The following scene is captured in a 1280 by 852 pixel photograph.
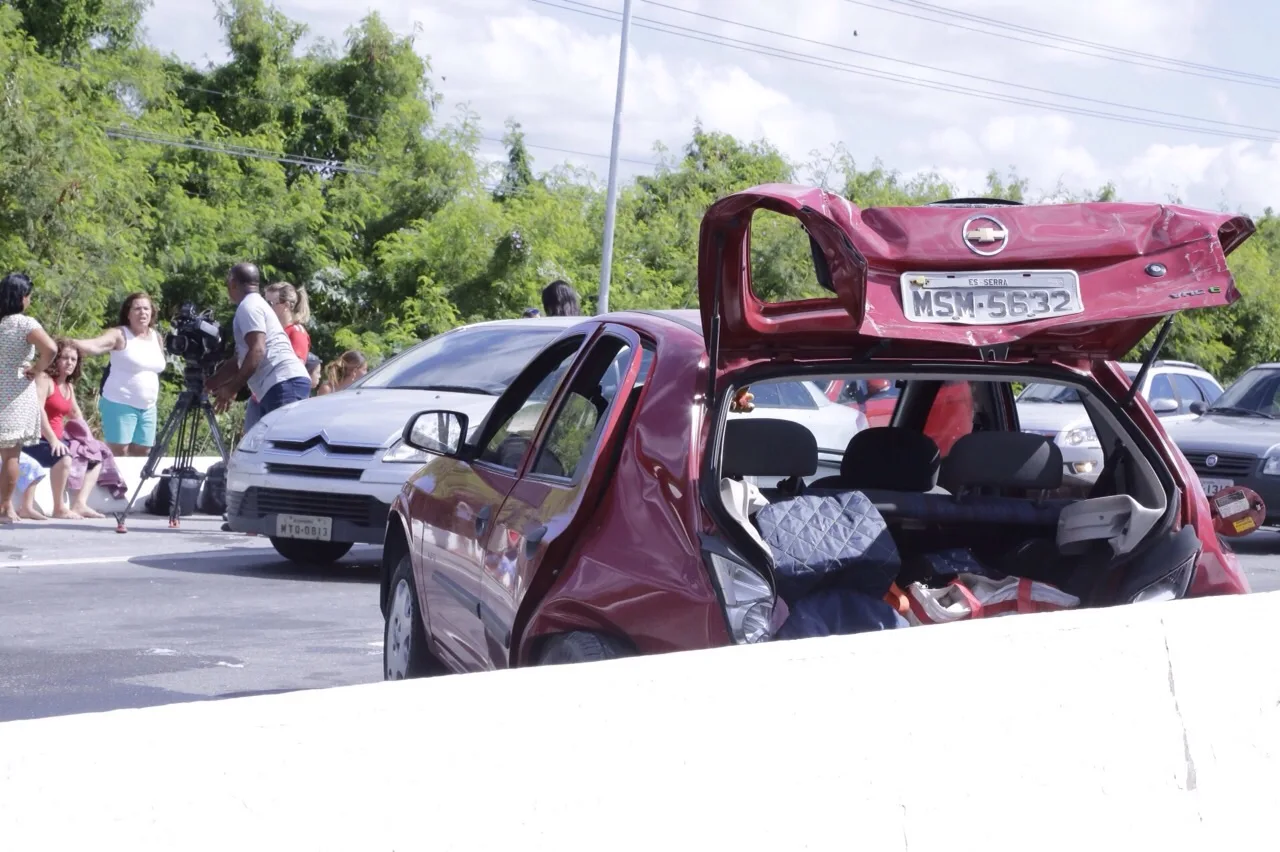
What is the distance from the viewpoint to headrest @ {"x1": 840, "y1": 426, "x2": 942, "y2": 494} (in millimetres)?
5160

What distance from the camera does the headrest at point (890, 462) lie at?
5.16m

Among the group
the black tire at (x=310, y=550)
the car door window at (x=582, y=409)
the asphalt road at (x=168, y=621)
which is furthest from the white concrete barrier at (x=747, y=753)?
the black tire at (x=310, y=550)

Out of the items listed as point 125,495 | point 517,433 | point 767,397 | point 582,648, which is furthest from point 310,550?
point 582,648

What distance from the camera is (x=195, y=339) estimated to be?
41.8ft

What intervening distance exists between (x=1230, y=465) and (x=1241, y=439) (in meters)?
0.33

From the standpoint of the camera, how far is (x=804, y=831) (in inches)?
117

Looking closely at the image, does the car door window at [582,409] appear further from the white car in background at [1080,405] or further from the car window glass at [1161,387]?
the car window glass at [1161,387]

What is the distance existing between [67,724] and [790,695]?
1292mm

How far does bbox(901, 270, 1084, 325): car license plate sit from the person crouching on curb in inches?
Answer: 425

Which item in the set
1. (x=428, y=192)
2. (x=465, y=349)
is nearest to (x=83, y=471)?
(x=465, y=349)

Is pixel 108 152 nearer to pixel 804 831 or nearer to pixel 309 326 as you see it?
pixel 309 326

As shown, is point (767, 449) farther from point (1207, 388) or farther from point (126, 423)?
point (1207, 388)

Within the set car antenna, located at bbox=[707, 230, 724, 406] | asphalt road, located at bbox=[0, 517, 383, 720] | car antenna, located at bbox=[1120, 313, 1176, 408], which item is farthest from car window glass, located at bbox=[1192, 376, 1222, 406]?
car antenna, located at bbox=[707, 230, 724, 406]

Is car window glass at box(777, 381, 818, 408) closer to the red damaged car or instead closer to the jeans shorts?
the jeans shorts
